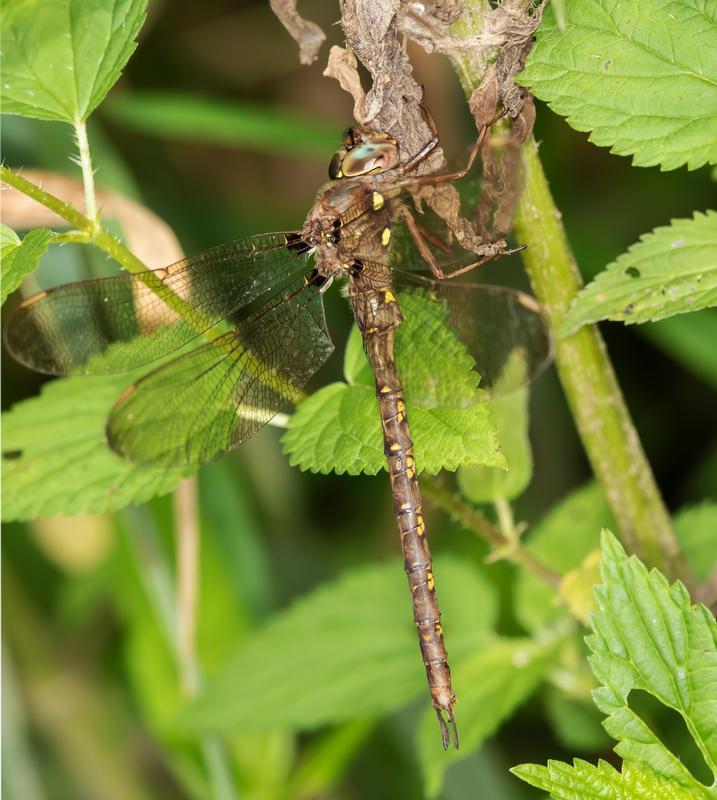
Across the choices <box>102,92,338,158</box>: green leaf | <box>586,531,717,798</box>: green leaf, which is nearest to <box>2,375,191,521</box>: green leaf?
<box>586,531,717,798</box>: green leaf

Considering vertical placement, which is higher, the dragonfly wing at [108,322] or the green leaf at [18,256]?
the green leaf at [18,256]

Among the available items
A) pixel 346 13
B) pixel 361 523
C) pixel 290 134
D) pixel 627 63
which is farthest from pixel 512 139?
pixel 361 523

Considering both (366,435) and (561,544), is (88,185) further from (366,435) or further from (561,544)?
(561,544)

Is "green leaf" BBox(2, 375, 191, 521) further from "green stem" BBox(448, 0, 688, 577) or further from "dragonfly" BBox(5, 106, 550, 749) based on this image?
"green stem" BBox(448, 0, 688, 577)

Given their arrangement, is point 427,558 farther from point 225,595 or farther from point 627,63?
point 225,595

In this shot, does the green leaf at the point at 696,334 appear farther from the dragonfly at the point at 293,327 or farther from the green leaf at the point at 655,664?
the green leaf at the point at 655,664

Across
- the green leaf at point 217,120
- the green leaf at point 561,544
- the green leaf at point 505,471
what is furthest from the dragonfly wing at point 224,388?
the green leaf at point 217,120
